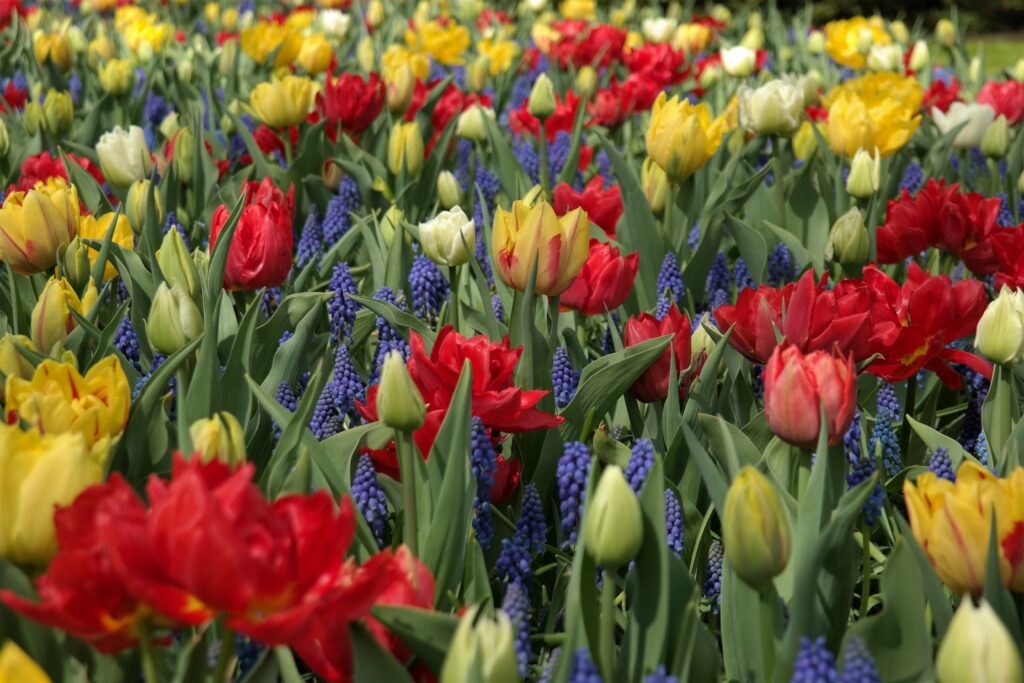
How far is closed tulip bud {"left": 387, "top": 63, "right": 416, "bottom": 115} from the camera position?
3.48 metres

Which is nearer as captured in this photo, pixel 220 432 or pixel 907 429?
pixel 220 432

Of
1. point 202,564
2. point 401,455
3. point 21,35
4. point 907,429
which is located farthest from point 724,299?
point 21,35

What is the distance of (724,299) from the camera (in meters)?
2.31

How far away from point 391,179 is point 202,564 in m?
2.40

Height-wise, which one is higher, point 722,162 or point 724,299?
point 722,162

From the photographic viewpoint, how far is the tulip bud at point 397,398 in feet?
4.16

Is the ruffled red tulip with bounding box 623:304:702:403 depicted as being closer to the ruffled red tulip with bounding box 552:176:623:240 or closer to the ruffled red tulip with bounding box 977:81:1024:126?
the ruffled red tulip with bounding box 552:176:623:240

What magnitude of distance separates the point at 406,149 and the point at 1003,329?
1.76 m

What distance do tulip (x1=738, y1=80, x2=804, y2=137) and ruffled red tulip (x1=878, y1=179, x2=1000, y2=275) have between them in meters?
0.60

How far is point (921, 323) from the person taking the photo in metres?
1.74

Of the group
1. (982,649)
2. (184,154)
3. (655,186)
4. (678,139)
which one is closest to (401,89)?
(184,154)

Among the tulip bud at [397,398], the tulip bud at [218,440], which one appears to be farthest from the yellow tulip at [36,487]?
the tulip bud at [397,398]

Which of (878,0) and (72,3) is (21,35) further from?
(878,0)

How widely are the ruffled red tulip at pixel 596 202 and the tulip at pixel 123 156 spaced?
963 millimetres
